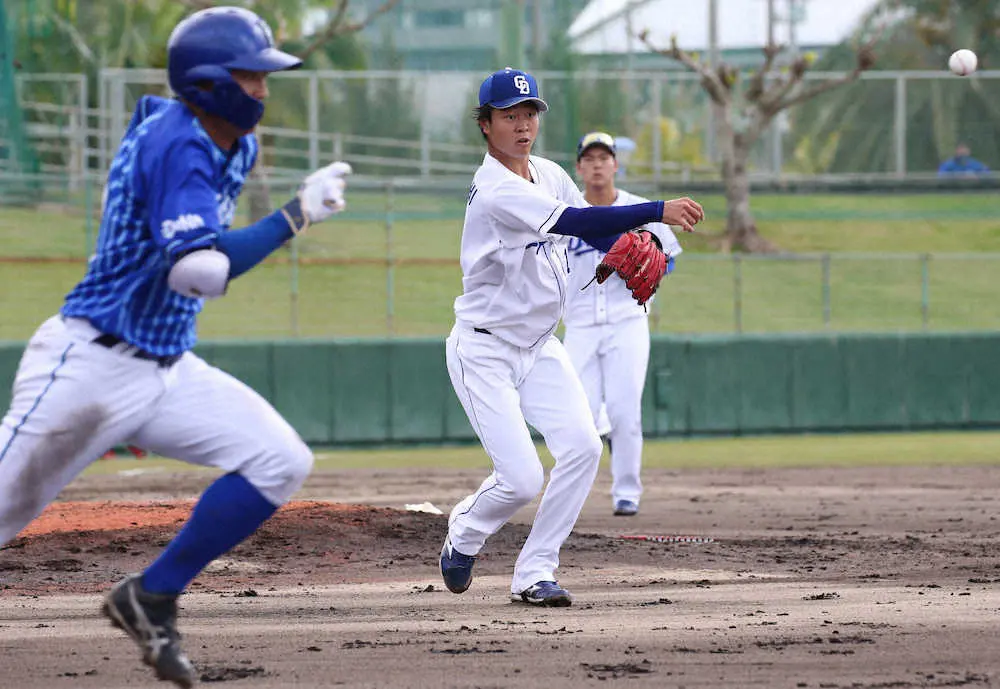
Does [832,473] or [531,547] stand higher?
[531,547]

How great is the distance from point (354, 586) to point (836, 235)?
22.1 meters

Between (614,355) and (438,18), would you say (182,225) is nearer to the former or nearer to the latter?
(614,355)

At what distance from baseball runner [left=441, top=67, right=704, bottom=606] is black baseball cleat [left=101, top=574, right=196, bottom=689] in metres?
2.20

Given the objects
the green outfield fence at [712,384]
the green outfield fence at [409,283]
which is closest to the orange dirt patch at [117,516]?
the green outfield fence at [712,384]

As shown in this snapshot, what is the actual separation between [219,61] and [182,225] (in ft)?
2.08

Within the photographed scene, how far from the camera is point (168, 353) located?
5.24 m

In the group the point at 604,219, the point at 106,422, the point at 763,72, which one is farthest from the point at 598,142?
the point at 763,72

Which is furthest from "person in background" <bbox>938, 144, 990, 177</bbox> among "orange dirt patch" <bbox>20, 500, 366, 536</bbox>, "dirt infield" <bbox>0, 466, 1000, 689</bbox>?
"orange dirt patch" <bbox>20, 500, 366, 536</bbox>

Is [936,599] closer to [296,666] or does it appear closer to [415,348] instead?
[296,666]

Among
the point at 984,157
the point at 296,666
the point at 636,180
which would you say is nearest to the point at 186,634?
the point at 296,666

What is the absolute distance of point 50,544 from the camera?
9.16 m

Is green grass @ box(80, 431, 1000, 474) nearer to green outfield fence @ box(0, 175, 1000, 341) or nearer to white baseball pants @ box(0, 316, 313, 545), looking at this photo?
green outfield fence @ box(0, 175, 1000, 341)

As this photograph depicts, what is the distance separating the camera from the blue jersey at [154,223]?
195 inches

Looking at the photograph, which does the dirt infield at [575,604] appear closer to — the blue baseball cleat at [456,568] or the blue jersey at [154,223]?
the blue baseball cleat at [456,568]
